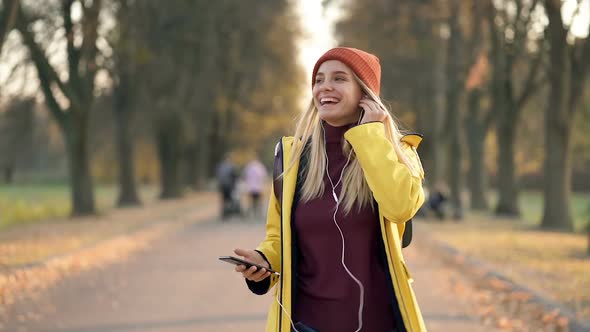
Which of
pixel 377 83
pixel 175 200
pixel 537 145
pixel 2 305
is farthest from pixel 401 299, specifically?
pixel 537 145

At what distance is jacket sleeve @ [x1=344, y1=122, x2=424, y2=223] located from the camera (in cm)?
290

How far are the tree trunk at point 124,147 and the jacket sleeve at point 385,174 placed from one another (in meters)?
26.8

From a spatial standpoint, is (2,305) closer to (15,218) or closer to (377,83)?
(377,83)

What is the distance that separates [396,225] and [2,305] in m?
6.99

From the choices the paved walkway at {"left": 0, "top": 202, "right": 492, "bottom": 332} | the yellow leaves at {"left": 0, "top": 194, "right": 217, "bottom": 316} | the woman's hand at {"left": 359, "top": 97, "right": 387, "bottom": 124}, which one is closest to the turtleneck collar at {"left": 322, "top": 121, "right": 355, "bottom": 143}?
the woman's hand at {"left": 359, "top": 97, "right": 387, "bottom": 124}

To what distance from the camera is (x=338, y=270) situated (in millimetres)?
2988

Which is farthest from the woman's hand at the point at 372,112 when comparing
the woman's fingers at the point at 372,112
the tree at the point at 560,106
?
the tree at the point at 560,106

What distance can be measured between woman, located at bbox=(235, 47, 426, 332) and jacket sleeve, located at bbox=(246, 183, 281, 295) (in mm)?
71

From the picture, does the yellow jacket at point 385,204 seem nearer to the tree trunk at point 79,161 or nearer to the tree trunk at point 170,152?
the tree trunk at point 79,161

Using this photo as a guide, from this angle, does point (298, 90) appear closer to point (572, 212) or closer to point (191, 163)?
point (191, 163)

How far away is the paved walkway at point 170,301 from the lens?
8133 millimetres

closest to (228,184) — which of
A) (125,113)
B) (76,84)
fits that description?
(76,84)

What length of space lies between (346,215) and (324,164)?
9.0 inches

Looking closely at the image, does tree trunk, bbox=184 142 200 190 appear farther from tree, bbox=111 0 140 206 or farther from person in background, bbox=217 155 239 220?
person in background, bbox=217 155 239 220
